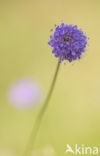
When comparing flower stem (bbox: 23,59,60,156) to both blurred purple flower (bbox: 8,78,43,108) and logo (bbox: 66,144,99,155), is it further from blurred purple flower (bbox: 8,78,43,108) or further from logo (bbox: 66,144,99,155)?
logo (bbox: 66,144,99,155)

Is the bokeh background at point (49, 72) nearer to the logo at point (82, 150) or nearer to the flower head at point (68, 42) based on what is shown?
the logo at point (82, 150)

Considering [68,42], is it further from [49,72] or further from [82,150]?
[82,150]

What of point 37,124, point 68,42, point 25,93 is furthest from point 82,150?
point 68,42

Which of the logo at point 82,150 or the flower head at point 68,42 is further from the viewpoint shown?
the logo at point 82,150

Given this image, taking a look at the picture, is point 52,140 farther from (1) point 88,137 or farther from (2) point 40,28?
(2) point 40,28

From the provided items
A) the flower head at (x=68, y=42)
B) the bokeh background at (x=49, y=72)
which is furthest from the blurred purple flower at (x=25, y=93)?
the flower head at (x=68, y=42)

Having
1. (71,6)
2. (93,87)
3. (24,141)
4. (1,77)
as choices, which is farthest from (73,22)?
(24,141)
